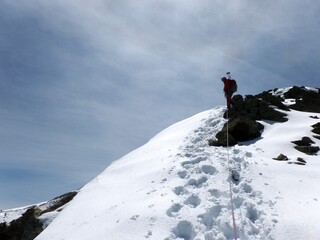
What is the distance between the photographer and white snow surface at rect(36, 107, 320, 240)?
9.56 metres

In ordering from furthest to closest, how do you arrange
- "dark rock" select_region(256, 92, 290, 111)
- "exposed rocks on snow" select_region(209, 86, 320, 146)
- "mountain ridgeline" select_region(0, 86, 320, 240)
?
"dark rock" select_region(256, 92, 290, 111) → "exposed rocks on snow" select_region(209, 86, 320, 146) → "mountain ridgeline" select_region(0, 86, 320, 240)

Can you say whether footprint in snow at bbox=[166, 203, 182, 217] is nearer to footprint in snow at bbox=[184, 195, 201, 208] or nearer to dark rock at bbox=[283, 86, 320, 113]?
footprint in snow at bbox=[184, 195, 201, 208]

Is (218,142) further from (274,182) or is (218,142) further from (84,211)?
(84,211)

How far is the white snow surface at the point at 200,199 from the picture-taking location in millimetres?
9562

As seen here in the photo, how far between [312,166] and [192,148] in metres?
5.17

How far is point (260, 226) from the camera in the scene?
31.4 feet

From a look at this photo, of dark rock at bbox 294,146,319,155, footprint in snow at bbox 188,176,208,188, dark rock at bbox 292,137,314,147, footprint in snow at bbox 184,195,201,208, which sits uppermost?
dark rock at bbox 292,137,314,147

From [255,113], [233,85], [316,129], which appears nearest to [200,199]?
[316,129]

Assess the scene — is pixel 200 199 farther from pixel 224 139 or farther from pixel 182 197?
pixel 224 139

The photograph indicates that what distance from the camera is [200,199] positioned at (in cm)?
1119

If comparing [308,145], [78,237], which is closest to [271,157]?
[308,145]

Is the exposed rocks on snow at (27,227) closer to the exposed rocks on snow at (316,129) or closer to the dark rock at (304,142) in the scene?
the dark rock at (304,142)

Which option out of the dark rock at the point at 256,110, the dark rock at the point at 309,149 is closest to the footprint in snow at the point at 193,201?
the dark rock at the point at 309,149


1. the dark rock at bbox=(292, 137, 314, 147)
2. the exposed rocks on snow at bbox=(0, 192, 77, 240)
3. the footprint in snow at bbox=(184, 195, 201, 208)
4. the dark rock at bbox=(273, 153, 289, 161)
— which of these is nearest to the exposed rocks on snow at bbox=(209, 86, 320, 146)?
the dark rock at bbox=(292, 137, 314, 147)
